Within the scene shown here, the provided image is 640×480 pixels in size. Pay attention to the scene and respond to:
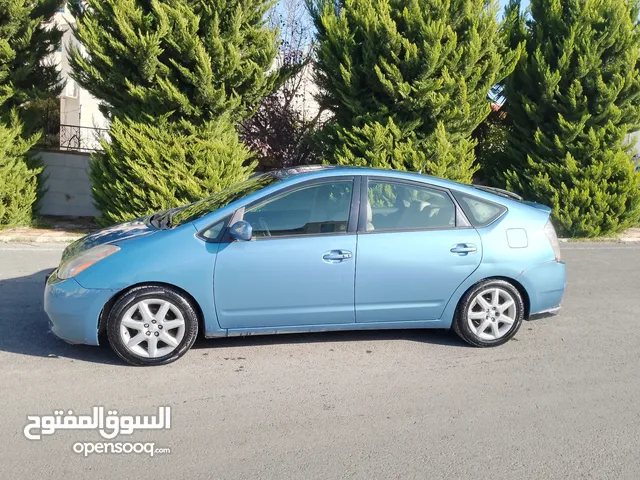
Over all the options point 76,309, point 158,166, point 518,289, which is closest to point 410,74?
point 158,166

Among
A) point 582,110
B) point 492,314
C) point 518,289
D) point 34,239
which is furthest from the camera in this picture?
point 582,110

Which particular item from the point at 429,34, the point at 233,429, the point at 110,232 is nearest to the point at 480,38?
Result: the point at 429,34

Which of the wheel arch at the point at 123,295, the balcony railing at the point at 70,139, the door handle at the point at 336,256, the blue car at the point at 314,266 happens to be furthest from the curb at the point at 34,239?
the door handle at the point at 336,256

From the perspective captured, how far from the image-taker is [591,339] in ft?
Result: 19.6

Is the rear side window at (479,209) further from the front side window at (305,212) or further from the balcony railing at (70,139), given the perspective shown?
the balcony railing at (70,139)

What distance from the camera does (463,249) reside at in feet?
18.1

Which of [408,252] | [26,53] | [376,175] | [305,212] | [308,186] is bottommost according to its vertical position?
[408,252]

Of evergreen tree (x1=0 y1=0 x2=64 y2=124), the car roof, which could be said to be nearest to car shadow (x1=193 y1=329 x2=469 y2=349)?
the car roof

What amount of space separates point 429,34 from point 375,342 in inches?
247

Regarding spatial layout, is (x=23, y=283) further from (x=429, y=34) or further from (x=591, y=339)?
(x=429, y=34)

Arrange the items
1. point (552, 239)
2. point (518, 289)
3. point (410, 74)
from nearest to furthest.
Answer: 1. point (518, 289)
2. point (552, 239)
3. point (410, 74)

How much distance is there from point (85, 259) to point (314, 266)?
172cm

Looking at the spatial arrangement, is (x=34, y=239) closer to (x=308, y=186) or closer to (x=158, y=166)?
(x=158, y=166)

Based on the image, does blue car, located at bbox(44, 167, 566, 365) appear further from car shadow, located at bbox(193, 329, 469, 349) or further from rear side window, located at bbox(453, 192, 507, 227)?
car shadow, located at bbox(193, 329, 469, 349)
